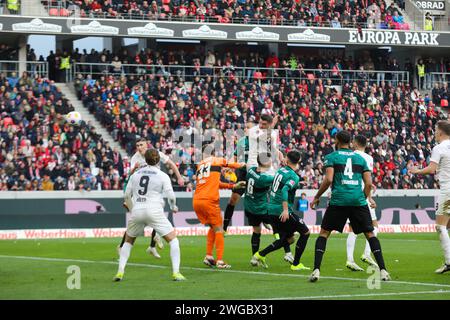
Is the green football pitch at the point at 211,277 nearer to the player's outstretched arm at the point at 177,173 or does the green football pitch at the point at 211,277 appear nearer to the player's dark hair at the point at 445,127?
the player's outstretched arm at the point at 177,173

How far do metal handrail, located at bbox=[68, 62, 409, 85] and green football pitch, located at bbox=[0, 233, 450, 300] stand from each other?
21.5 meters

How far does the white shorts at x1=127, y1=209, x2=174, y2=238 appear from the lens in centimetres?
1552

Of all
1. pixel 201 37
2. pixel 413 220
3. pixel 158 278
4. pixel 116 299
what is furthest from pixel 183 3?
pixel 116 299

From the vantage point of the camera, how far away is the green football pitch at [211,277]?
543 inches

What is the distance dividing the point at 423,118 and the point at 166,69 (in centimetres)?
1309

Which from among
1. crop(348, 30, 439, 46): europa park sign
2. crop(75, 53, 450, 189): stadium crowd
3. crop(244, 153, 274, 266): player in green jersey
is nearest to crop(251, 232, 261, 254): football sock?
crop(244, 153, 274, 266): player in green jersey

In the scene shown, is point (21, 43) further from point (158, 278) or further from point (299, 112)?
point (158, 278)

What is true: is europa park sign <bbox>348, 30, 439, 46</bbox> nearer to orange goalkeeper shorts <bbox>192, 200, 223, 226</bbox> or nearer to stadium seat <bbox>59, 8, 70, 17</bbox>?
stadium seat <bbox>59, 8, 70, 17</bbox>

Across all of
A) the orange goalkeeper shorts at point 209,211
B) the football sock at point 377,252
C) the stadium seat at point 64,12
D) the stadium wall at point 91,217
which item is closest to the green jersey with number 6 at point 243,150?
the orange goalkeeper shorts at point 209,211

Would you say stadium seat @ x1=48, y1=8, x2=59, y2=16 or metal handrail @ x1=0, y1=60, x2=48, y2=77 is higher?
stadium seat @ x1=48, y1=8, x2=59, y2=16

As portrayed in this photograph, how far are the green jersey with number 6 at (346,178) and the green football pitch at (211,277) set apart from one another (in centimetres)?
125

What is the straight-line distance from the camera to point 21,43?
4569 centimetres

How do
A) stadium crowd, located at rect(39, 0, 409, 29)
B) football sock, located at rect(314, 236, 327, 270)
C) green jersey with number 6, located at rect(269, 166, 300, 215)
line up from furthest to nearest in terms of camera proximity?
stadium crowd, located at rect(39, 0, 409, 29)
green jersey with number 6, located at rect(269, 166, 300, 215)
football sock, located at rect(314, 236, 327, 270)

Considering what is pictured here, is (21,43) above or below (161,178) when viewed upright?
above
